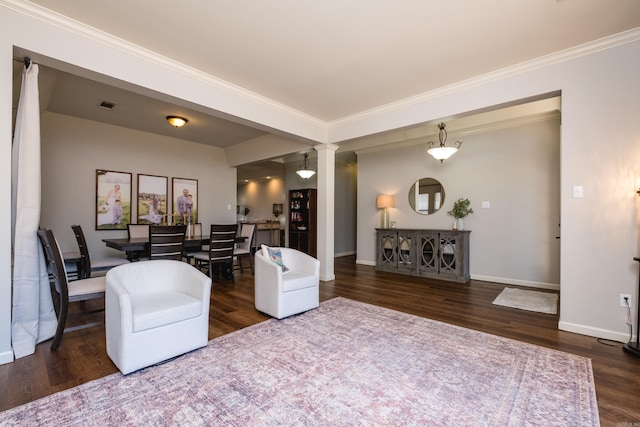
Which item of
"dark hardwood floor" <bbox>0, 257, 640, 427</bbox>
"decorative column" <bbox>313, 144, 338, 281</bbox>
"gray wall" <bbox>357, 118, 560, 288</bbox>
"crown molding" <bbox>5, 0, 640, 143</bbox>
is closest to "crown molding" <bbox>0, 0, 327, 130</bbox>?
"crown molding" <bbox>5, 0, 640, 143</bbox>

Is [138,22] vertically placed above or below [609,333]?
above

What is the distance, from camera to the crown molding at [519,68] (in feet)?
8.72

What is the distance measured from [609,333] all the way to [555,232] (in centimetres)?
222

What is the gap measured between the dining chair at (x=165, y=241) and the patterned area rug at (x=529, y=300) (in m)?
4.30

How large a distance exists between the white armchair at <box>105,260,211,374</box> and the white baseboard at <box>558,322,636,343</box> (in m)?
3.42

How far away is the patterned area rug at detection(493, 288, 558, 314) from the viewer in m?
3.56

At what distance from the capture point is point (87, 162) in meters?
5.17

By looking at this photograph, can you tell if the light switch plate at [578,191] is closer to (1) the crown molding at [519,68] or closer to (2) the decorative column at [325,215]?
(1) the crown molding at [519,68]

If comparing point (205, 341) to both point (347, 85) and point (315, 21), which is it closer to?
point (315, 21)

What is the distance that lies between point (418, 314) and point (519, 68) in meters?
2.89

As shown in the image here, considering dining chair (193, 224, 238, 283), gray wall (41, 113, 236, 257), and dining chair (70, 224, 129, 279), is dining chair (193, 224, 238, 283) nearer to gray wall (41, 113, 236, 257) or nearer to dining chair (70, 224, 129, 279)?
dining chair (70, 224, 129, 279)

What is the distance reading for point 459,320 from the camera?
10.4ft

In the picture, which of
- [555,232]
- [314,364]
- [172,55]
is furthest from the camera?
[555,232]

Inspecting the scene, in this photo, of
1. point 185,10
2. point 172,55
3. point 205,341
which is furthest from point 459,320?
point 172,55
